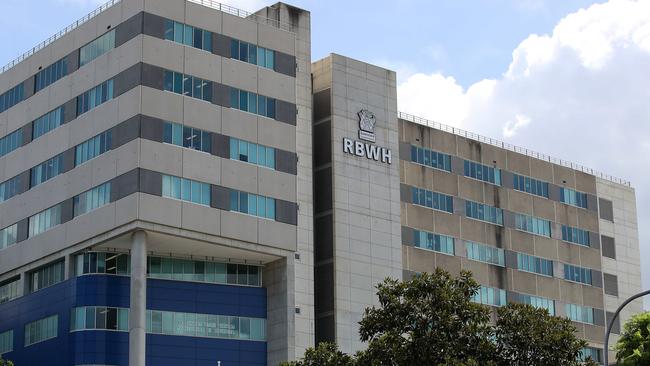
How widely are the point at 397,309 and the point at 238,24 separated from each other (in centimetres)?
4127

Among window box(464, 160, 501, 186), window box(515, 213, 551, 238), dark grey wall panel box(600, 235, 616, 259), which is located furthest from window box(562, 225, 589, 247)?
window box(464, 160, 501, 186)

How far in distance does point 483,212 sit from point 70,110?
39769 millimetres

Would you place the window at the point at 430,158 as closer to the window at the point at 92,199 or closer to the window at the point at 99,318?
the window at the point at 92,199

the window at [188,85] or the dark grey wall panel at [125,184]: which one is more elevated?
the window at [188,85]

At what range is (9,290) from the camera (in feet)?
360

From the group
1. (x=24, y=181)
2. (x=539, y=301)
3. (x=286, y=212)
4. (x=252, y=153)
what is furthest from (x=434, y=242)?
(x=24, y=181)

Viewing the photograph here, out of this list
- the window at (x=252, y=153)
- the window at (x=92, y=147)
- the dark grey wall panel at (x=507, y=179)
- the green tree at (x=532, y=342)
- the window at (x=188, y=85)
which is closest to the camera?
→ the green tree at (x=532, y=342)

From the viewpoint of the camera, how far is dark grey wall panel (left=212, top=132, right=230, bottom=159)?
101188mm

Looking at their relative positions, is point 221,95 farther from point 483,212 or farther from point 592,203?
point 592,203

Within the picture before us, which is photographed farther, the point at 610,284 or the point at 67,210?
the point at 610,284

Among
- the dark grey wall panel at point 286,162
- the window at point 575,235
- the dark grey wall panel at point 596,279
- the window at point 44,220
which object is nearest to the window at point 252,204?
the dark grey wall panel at point 286,162

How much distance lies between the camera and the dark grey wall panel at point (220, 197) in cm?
10006

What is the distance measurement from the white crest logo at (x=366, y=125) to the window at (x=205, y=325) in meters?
18.2

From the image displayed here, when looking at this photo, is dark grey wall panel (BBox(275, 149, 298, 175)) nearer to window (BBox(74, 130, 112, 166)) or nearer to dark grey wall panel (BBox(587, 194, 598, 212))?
window (BBox(74, 130, 112, 166))
